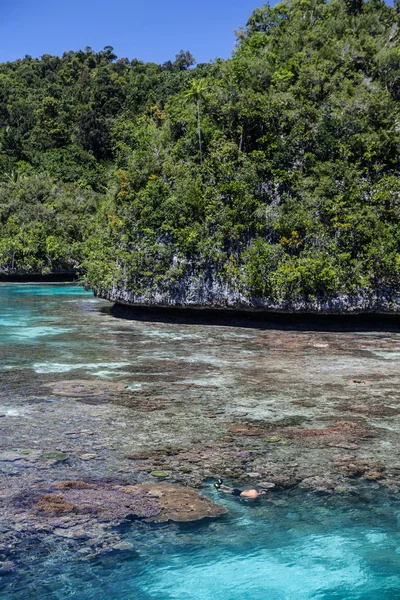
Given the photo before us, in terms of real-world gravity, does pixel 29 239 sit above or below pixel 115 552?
above

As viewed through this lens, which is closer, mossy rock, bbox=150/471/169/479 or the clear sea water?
the clear sea water

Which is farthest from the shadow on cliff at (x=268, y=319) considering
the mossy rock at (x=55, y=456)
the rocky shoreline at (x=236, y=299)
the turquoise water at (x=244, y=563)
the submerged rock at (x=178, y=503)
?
the turquoise water at (x=244, y=563)

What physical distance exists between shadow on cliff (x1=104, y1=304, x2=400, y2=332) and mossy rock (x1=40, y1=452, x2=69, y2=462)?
36.3 ft

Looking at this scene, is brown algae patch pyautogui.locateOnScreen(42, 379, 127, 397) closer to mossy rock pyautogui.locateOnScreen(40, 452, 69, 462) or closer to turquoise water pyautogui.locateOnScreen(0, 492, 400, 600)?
mossy rock pyautogui.locateOnScreen(40, 452, 69, 462)

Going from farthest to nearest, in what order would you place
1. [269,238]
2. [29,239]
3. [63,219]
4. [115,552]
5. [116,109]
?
[116,109], [63,219], [29,239], [269,238], [115,552]

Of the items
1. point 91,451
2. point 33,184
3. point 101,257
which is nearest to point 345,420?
point 91,451

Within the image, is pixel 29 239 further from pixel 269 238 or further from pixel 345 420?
pixel 345 420

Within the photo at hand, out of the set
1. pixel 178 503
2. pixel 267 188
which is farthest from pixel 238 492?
pixel 267 188

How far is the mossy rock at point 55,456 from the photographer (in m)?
5.86

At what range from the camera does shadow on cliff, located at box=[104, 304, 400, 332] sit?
16.2 metres

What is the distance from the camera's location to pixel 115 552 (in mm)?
4129

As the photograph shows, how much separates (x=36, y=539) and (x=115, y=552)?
1.88 feet

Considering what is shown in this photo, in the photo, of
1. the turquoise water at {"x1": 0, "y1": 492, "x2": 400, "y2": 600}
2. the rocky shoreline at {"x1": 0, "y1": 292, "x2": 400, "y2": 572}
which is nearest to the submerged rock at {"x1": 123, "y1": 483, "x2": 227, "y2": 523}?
the rocky shoreline at {"x1": 0, "y1": 292, "x2": 400, "y2": 572}

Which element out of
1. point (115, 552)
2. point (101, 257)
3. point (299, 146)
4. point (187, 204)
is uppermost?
point (299, 146)
